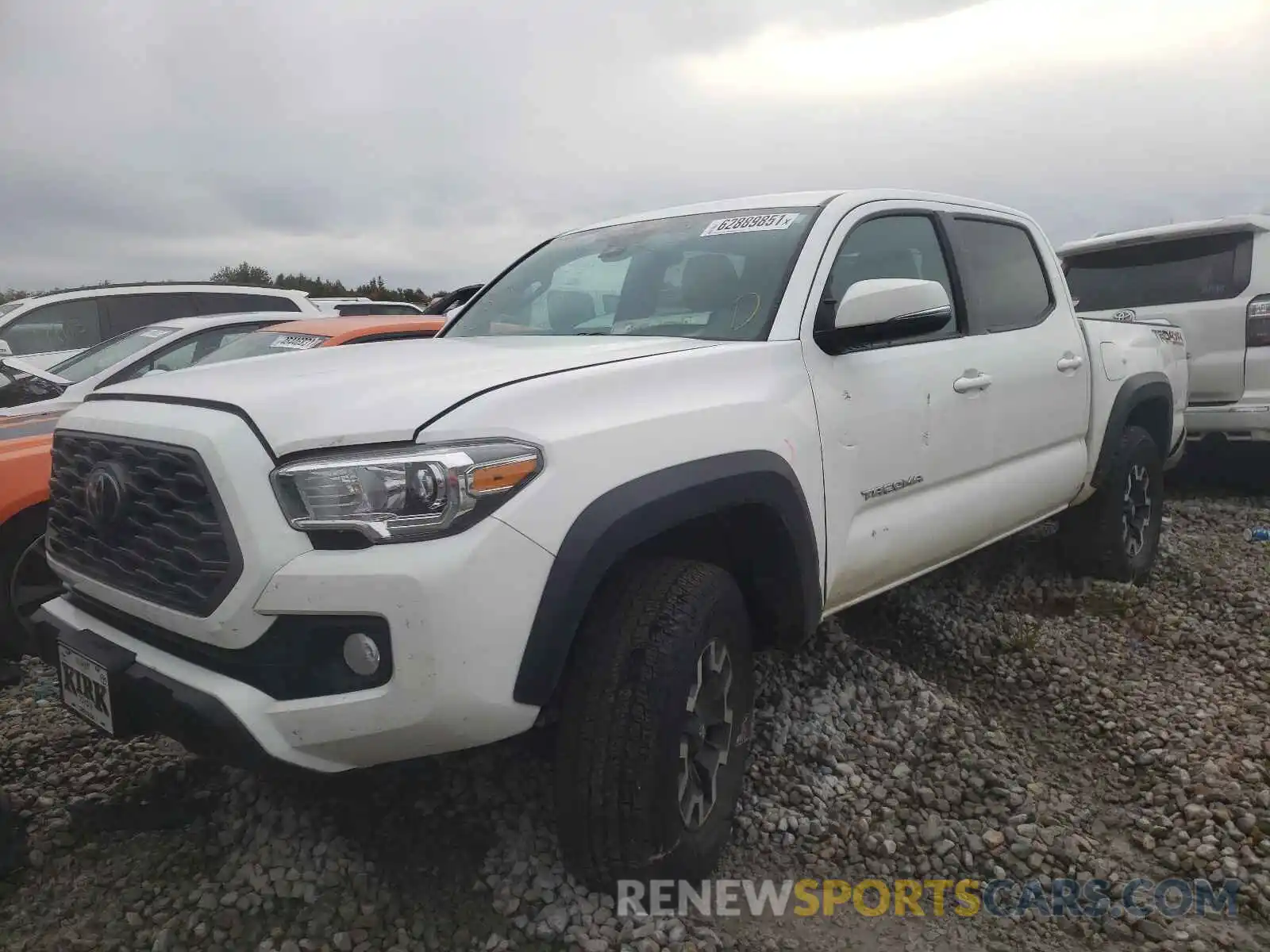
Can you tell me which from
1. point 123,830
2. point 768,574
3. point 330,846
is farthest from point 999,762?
point 123,830

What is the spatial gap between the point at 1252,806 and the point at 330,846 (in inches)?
102

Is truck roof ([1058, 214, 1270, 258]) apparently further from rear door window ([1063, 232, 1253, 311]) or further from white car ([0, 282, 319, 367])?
white car ([0, 282, 319, 367])

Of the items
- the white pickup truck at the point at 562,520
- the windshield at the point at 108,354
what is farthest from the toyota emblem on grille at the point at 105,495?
the windshield at the point at 108,354

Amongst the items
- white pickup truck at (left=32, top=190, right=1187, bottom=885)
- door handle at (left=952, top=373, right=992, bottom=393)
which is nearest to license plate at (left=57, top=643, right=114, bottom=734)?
white pickup truck at (left=32, top=190, right=1187, bottom=885)

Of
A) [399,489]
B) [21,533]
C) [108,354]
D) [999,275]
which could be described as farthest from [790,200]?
[108,354]

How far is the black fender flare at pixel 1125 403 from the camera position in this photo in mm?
4129

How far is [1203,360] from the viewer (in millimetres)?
5805

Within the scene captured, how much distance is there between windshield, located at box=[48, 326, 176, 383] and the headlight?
4.83 meters

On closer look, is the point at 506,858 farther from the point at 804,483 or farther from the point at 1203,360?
the point at 1203,360

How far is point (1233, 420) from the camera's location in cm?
568

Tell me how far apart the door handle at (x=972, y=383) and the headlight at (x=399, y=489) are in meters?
1.88

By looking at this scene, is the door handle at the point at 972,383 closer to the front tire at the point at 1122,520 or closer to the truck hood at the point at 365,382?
the truck hood at the point at 365,382

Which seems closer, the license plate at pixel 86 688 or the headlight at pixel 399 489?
the headlight at pixel 399 489

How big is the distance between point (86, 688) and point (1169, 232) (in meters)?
6.44
